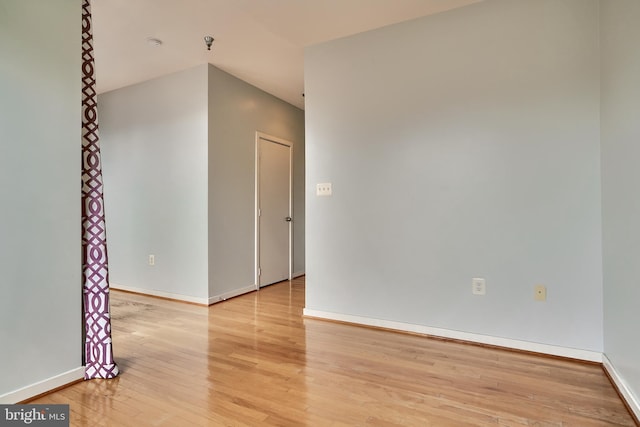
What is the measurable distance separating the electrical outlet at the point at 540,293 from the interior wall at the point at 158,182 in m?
3.03

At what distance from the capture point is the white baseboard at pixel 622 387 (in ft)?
5.19

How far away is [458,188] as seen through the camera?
8.35 feet

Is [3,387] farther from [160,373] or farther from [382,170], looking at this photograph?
[382,170]

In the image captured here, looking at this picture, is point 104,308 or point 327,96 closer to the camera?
point 104,308

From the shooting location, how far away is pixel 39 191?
1.84 metres

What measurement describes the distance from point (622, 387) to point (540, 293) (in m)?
0.66

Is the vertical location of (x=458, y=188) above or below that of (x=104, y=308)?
above

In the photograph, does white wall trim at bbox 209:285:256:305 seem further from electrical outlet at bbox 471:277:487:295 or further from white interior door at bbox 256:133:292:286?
electrical outlet at bbox 471:277:487:295

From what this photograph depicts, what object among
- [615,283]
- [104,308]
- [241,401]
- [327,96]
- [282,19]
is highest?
[282,19]

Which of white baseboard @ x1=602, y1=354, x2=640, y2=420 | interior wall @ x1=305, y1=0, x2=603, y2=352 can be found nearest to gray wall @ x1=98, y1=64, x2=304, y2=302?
interior wall @ x1=305, y1=0, x2=603, y2=352

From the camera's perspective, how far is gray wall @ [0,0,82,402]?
1713 mm

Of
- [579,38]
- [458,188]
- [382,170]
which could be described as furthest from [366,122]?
[579,38]

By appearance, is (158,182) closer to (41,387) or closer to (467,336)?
(41,387)

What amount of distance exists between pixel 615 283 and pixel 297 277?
12.5 ft
